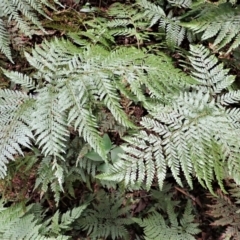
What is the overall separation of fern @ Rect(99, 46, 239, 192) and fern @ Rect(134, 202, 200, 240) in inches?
25.5

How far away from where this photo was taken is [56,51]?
2.55 metres

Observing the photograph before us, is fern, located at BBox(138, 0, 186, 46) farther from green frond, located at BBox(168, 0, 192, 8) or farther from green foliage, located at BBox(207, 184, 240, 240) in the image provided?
green foliage, located at BBox(207, 184, 240, 240)

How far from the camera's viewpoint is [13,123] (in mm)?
2369

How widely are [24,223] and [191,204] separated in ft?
4.32

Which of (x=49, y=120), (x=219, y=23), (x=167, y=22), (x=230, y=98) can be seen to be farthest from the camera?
(x=167, y=22)

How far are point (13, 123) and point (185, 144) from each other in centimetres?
108

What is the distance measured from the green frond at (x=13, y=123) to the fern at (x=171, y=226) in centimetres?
113

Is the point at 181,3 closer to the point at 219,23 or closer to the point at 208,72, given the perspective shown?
the point at 219,23

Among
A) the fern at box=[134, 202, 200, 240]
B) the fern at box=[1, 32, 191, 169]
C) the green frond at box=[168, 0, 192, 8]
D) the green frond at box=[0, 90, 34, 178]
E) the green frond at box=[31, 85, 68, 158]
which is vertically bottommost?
the fern at box=[134, 202, 200, 240]

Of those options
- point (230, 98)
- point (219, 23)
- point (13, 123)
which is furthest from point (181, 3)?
point (13, 123)

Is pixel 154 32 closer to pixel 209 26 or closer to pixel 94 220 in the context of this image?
pixel 209 26

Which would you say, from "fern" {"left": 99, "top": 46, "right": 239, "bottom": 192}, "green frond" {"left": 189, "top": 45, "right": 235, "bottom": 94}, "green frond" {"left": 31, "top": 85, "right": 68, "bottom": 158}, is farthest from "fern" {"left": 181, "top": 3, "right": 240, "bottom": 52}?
"green frond" {"left": 31, "top": 85, "right": 68, "bottom": 158}

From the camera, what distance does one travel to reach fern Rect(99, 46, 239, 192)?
7.70ft

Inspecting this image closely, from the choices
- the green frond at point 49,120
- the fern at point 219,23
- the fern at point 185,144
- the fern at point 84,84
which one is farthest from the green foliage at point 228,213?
the green frond at point 49,120
